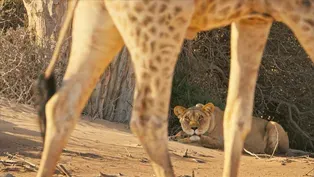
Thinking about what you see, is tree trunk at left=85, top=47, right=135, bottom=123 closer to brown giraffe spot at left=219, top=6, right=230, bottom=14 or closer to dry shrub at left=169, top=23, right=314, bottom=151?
dry shrub at left=169, top=23, right=314, bottom=151

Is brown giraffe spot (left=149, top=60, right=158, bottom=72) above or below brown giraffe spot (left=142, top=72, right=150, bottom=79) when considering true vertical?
above

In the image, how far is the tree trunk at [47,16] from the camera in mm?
10141

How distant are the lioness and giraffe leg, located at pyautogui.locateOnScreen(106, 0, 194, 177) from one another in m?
5.09

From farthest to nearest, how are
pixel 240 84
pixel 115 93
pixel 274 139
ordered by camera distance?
pixel 115 93 < pixel 274 139 < pixel 240 84

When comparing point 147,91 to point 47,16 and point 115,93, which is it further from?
point 115,93

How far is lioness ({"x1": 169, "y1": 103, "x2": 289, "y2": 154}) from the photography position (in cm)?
974

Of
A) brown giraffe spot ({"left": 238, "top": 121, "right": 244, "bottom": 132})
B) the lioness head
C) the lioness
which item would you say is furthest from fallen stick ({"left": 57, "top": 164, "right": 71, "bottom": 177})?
the lioness head

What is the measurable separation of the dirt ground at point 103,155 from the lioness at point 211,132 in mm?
651

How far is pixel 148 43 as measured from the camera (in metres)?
4.33

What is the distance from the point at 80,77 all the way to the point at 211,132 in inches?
223

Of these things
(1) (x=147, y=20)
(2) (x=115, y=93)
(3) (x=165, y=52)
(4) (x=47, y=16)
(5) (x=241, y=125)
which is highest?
(4) (x=47, y=16)

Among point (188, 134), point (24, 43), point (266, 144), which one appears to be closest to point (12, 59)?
point (24, 43)

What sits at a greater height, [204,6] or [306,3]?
[306,3]

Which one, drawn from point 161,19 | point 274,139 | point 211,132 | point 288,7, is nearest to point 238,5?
point 288,7
